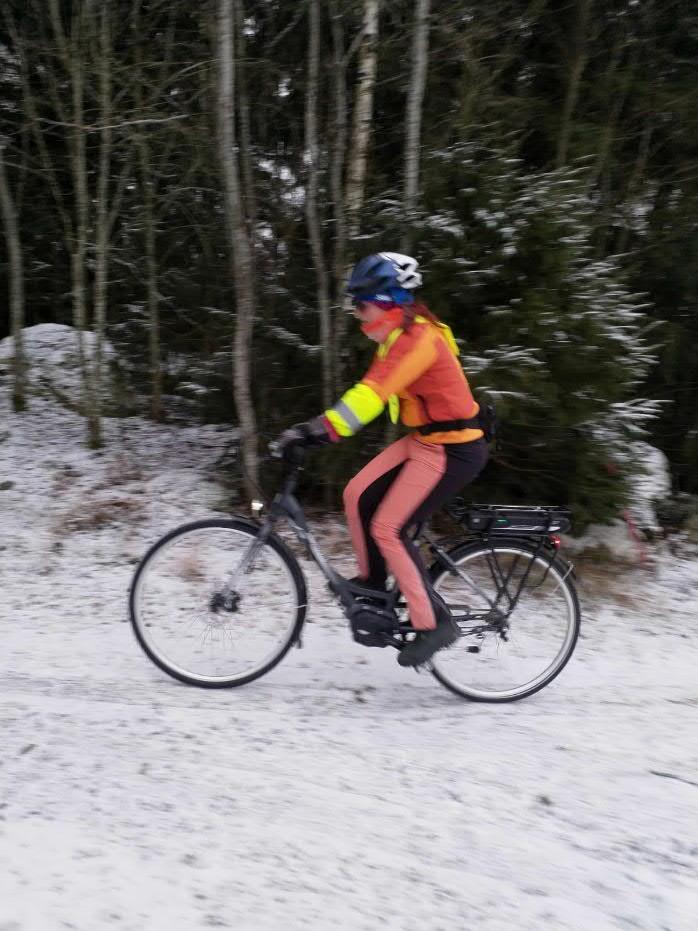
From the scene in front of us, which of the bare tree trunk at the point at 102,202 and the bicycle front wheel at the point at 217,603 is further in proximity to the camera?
the bare tree trunk at the point at 102,202

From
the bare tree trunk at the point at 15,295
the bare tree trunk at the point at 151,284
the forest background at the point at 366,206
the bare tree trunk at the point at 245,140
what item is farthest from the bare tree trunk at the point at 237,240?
the bare tree trunk at the point at 15,295

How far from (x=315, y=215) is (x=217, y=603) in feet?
11.4

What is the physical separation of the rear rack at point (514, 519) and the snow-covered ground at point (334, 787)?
89 centimetres

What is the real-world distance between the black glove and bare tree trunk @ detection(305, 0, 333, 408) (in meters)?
Answer: 2.59

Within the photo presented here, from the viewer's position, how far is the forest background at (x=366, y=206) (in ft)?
17.3

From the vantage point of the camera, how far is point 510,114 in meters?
6.96

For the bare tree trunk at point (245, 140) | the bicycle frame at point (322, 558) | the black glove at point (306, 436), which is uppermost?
the bare tree trunk at point (245, 140)

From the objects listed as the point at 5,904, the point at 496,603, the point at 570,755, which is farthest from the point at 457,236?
the point at 5,904

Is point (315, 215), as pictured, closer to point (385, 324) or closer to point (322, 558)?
point (385, 324)

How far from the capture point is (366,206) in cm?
581

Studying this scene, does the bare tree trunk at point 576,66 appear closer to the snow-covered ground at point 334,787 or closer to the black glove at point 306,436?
the snow-covered ground at point 334,787

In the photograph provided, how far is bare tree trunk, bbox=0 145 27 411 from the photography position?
7.12 metres

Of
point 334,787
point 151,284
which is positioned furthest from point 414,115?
point 334,787

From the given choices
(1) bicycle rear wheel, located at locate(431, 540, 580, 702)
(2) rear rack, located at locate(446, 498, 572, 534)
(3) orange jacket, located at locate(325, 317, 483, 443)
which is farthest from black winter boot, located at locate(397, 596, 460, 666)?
(3) orange jacket, located at locate(325, 317, 483, 443)
